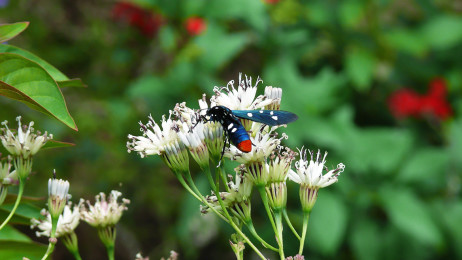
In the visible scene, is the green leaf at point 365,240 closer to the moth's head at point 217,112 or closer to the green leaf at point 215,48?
the green leaf at point 215,48

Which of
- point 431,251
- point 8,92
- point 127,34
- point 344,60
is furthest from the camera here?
point 127,34

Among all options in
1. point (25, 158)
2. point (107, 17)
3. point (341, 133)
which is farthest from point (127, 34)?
point (25, 158)

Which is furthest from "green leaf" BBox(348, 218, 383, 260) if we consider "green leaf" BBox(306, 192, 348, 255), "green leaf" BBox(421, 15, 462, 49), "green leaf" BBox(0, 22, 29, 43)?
"green leaf" BBox(0, 22, 29, 43)

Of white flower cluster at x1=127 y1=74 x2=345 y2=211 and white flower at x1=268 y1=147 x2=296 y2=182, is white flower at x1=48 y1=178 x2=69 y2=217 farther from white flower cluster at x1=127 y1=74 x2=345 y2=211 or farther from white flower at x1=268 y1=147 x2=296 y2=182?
white flower at x1=268 y1=147 x2=296 y2=182

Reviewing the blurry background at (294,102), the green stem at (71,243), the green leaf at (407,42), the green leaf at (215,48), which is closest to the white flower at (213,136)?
the green stem at (71,243)

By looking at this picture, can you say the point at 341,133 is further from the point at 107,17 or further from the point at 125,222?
the point at 107,17

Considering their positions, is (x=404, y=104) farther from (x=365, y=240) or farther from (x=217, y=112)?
(x=217, y=112)
